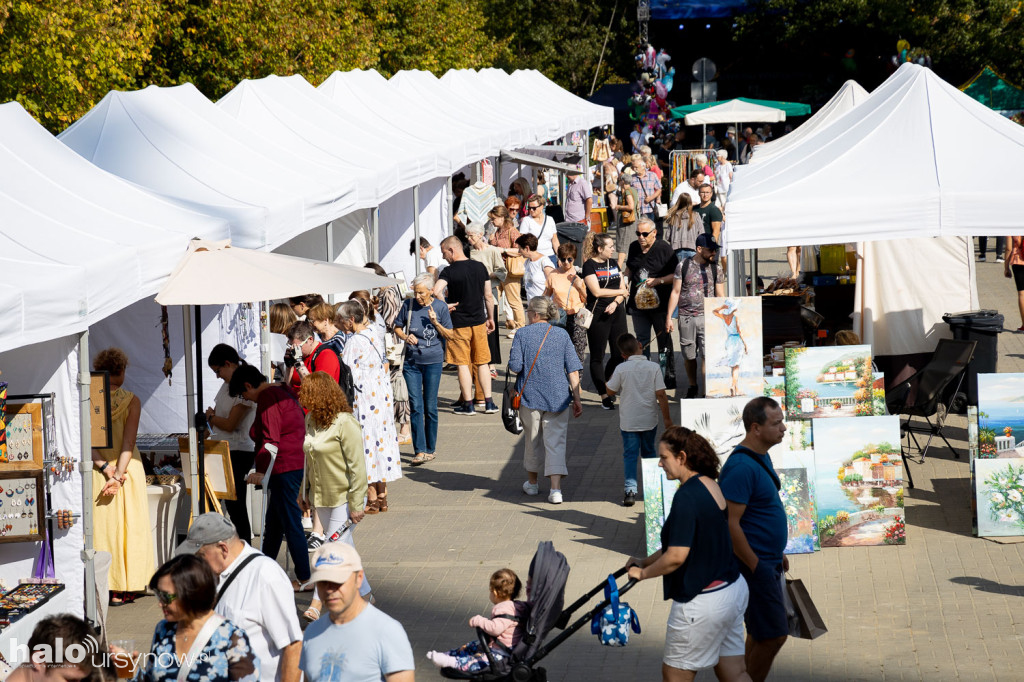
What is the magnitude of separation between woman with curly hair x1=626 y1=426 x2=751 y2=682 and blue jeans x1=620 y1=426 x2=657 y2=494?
13.8ft

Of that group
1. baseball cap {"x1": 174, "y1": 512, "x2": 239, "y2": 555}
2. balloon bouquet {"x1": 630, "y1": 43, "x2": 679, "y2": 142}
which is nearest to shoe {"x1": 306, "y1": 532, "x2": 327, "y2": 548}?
baseball cap {"x1": 174, "y1": 512, "x2": 239, "y2": 555}

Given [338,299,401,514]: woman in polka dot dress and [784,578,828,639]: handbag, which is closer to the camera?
[784,578,828,639]: handbag

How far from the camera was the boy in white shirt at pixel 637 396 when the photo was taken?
9.59m

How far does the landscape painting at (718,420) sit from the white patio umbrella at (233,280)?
239 centimetres

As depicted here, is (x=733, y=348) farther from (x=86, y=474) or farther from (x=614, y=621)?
(x=86, y=474)

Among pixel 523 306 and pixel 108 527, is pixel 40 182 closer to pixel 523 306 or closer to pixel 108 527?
pixel 108 527

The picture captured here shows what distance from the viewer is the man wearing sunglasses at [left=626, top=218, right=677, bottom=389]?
13023 mm

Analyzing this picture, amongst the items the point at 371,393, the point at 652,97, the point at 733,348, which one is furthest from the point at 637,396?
the point at 652,97

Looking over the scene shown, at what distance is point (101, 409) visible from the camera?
7586mm

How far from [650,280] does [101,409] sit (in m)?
6.87

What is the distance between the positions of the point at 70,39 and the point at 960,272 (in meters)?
10.6

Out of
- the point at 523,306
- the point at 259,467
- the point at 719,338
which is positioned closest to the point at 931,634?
the point at 719,338

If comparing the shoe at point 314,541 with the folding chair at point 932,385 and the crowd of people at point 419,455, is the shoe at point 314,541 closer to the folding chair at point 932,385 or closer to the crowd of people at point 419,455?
the crowd of people at point 419,455

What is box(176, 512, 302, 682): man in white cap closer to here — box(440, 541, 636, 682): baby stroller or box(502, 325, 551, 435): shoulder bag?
box(440, 541, 636, 682): baby stroller
